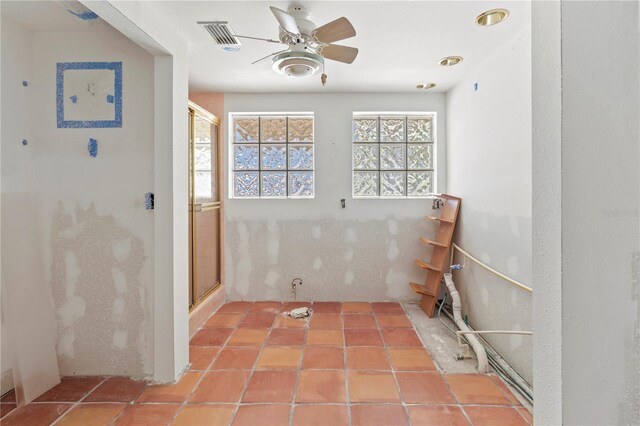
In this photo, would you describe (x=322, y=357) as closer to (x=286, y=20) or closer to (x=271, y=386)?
(x=271, y=386)

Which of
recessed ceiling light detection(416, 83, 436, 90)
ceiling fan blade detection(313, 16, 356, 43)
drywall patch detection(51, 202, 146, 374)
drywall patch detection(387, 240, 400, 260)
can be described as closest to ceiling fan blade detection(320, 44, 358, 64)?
ceiling fan blade detection(313, 16, 356, 43)

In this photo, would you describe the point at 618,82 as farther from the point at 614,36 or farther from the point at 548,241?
the point at 548,241

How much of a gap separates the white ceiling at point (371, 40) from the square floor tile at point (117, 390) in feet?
8.37

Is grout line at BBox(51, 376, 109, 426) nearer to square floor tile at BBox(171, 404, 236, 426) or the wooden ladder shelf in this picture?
square floor tile at BBox(171, 404, 236, 426)

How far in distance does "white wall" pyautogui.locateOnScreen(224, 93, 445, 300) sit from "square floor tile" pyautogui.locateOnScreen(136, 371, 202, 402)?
1.68 meters

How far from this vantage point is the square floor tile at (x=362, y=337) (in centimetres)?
286

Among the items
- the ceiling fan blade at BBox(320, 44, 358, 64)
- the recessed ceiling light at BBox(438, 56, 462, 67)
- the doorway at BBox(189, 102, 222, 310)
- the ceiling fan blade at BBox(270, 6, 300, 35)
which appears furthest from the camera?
the doorway at BBox(189, 102, 222, 310)

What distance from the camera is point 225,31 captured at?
233 centimetres

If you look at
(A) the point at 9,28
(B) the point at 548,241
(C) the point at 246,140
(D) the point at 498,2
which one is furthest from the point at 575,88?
(C) the point at 246,140

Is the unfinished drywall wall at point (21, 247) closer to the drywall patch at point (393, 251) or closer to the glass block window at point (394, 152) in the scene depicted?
the glass block window at point (394, 152)

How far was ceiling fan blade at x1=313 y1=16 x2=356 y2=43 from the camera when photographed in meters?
1.89

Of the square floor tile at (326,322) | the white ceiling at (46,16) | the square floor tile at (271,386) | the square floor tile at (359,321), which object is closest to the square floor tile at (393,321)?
the square floor tile at (359,321)

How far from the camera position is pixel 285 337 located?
2.99 m

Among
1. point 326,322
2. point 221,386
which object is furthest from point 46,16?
point 326,322
